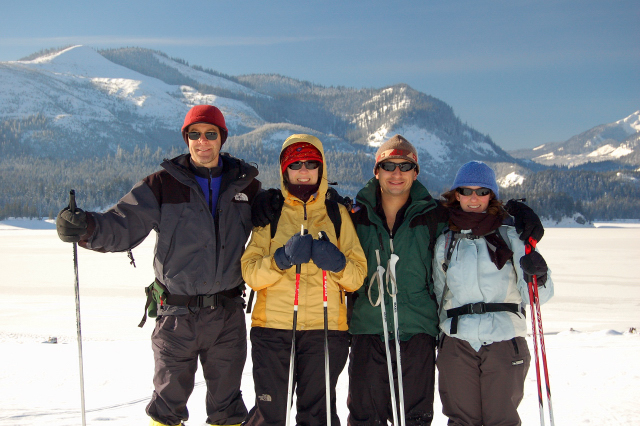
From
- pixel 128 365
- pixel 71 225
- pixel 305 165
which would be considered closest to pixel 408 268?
pixel 305 165

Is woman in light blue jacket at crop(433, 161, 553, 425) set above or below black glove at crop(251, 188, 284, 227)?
below

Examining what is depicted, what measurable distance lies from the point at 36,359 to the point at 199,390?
2.08 metres

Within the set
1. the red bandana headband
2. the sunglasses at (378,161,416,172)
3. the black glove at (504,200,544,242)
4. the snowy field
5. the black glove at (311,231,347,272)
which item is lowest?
the snowy field

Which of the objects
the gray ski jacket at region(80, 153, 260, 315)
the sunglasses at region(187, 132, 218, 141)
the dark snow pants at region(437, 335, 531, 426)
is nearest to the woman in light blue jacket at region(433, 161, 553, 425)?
the dark snow pants at region(437, 335, 531, 426)

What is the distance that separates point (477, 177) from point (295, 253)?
1.10m

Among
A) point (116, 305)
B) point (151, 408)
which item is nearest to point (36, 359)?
point (151, 408)

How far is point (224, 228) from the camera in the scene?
2730 mm

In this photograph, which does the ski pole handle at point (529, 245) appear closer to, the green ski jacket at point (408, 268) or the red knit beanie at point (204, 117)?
the green ski jacket at point (408, 268)

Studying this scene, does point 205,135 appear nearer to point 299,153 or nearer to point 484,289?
point 299,153

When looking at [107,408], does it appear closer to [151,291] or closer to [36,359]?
[151,291]

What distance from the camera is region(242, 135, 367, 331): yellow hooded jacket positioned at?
249 cm

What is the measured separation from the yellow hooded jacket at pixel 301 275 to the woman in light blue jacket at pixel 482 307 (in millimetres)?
504

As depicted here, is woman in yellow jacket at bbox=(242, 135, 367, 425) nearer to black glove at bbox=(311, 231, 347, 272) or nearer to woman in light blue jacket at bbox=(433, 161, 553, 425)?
black glove at bbox=(311, 231, 347, 272)

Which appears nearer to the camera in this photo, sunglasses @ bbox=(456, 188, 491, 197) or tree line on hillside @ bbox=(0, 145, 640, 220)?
sunglasses @ bbox=(456, 188, 491, 197)
